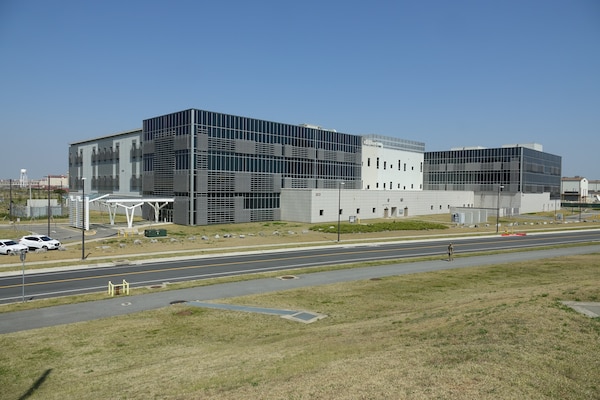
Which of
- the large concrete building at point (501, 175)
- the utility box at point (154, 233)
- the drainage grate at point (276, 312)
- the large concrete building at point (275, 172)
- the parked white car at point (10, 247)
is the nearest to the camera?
the drainage grate at point (276, 312)

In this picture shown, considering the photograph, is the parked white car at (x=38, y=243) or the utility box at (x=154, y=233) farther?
the utility box at (x=154, y=233)

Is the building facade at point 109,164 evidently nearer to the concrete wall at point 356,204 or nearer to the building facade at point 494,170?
the concrete wall at point 356,204

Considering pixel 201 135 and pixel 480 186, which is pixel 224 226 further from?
pixel 480 186

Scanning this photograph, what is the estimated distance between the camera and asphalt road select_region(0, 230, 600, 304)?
102 ft

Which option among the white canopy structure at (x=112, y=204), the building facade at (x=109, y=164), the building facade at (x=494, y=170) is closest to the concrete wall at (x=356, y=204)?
the building facade at (x=494, y=170)

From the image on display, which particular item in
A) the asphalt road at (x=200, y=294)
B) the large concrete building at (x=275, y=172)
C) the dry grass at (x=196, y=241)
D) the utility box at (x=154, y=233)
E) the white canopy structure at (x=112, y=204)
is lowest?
the asphalt road at (x=200, y=294)

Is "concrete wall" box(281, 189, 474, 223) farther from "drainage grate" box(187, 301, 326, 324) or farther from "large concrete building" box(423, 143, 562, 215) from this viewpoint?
"drainage grate" box(187, 301, 326, 324)

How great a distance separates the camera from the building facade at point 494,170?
12394 cm

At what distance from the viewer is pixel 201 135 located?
75.4 meters

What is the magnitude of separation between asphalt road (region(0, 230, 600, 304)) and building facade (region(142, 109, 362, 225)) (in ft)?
99.9

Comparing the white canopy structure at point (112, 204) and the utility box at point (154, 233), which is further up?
the white canopy structure at point (112, 204)

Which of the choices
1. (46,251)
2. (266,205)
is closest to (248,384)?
(46,251)

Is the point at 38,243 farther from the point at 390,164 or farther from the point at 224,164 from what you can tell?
the point at 390,164

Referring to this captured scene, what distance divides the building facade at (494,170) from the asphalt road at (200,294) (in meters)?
88.6
